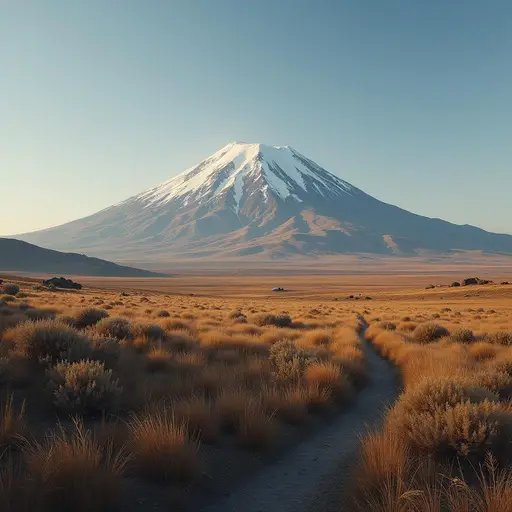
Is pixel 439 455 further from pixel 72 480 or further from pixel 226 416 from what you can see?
pixel 72 480

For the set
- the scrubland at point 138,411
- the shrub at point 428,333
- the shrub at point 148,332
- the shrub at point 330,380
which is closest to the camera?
the scrubland at point 138,411

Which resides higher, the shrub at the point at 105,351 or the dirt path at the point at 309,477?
the shrub at the point at 105,351

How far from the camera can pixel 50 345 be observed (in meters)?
7.83

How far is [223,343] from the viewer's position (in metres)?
11.8

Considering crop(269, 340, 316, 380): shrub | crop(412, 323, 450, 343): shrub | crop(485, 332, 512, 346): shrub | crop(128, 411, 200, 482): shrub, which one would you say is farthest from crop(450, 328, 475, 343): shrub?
crop(128, 411, 200, 482): shrub

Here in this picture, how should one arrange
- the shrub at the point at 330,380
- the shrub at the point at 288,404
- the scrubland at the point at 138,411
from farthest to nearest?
the shrub at the point at 330,380, the shrub at the point at 288,404, the scrubland at the point at 138,411

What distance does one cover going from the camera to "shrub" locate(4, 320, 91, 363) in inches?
302

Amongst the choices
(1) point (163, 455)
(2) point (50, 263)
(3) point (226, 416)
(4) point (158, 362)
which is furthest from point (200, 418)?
(2) point (50, 263)

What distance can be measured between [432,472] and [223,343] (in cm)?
804

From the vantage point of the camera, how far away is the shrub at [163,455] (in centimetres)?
441

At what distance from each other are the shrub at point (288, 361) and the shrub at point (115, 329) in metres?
4.15

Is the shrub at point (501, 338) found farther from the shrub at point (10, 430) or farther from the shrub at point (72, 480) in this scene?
the shrub at point (10, 430)

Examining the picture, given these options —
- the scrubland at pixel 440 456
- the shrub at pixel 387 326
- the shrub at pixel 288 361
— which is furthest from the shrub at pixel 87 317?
the shrub at pixel 387 326

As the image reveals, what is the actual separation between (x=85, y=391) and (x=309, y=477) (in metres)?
3.27
